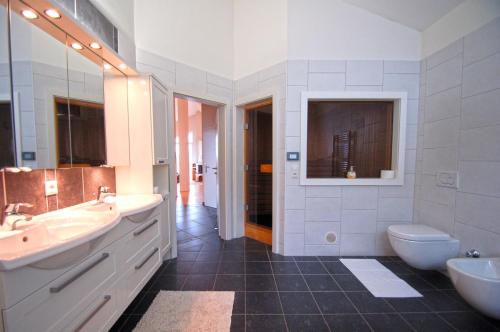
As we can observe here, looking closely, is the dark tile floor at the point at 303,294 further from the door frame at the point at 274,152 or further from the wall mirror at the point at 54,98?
the wall mirror at the point at 54,98

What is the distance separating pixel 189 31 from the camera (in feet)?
7.73

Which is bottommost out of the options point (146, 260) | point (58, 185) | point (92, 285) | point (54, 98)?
point (146, 260)

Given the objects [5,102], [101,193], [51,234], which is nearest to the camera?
[5,102]

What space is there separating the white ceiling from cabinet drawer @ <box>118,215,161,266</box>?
3.12m

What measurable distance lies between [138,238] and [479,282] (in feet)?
7.77

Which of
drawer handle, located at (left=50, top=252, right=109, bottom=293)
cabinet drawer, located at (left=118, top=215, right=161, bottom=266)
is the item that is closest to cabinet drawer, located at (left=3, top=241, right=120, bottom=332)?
drawer handle, located at (left=50, top=252, right=109, bottom=293)

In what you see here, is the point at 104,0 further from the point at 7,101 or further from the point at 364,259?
the point at 364,259

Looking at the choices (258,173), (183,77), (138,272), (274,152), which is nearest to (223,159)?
(258,173)

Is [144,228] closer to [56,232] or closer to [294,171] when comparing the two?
[56,232]

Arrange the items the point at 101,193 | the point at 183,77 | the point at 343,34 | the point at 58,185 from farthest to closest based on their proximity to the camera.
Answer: the point at 183,77
the point at 343,34
the point at 101,193
the point at 58,185

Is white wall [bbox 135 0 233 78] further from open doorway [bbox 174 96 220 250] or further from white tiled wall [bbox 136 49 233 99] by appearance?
open doorway [bbox 174 96 220 250]

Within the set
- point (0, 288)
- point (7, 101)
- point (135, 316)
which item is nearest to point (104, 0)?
point (7, 101)

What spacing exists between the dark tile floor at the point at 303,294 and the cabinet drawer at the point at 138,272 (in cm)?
25

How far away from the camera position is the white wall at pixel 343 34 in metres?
2.19
